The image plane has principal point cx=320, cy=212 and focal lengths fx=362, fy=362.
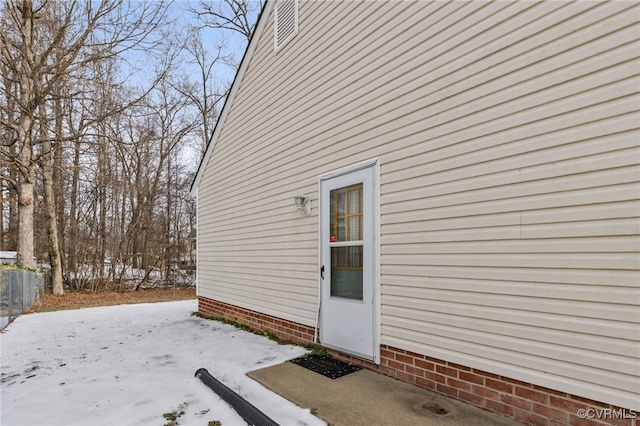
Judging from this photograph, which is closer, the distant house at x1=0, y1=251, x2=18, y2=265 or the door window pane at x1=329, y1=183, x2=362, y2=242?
the door window pane at x1=329, y1=183, x2=362, y2=242

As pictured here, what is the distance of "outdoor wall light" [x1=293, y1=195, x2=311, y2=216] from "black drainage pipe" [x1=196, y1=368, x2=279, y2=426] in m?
2.11

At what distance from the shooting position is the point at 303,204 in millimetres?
4633

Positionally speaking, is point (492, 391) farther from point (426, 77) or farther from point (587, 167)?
point (426, 77)

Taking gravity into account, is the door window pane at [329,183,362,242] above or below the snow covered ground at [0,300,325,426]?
above

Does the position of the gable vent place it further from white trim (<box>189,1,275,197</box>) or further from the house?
white trim (<box>189,1,275,197</box>)

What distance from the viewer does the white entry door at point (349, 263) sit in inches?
141

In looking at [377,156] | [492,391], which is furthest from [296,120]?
[492,391]

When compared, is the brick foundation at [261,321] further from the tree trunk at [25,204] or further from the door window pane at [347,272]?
the tree trunk at [25,204]

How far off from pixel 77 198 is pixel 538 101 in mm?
17210

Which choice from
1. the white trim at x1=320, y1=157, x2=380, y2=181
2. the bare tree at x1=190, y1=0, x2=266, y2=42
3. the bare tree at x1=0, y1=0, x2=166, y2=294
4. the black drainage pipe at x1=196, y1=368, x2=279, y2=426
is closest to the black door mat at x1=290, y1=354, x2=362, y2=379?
the black drainage pipe at x1=196, y1=368, x2=279, y2=426

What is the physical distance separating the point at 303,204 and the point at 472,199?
2333 mm

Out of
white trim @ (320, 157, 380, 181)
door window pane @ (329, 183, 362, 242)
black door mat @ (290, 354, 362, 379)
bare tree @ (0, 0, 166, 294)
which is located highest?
bare tree @ (0, 0, 166, 294)

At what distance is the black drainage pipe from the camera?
247 centimetres

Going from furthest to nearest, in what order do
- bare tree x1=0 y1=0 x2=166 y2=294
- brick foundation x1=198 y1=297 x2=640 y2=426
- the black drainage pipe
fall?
bare tree x1=0 y1=0 x2=166 y2=294
the black drainage pipe
brick foundation x1=198 y1=297 x2=640 y2=426
